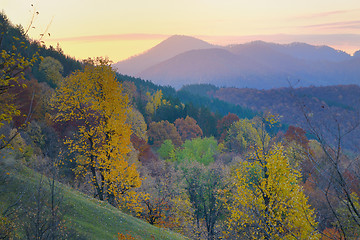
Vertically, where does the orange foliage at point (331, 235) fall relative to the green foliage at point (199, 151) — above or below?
above

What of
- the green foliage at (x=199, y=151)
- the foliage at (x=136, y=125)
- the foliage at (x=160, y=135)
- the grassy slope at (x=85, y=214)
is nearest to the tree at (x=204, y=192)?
the grassy slope at (x=85, y=214)

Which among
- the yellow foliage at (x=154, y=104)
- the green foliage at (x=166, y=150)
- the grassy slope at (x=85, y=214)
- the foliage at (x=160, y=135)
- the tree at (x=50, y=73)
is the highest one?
the tree at (x=50, y=73)

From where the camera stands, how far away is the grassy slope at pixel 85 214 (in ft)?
62.0

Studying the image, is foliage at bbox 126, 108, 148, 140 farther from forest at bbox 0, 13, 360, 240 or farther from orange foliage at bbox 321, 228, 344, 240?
orange foliage at bbox 321, 228, 344, 240

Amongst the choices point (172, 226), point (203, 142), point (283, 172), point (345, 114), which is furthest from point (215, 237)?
point (203, 142)

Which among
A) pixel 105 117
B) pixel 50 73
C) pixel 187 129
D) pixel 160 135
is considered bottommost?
pixel 160 135

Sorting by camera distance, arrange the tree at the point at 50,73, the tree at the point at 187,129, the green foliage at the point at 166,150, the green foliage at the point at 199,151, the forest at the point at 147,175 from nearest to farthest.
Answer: the forest at the point at 147,175, the green foliage at the point at 199,151, the tree at the point at 50,73, the green foliage at the point at 166,150, the tree at the point at 187,129

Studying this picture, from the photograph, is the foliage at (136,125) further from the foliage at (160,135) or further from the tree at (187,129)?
the tree at (187,129)

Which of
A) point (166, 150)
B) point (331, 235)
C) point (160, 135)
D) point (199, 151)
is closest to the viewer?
point (331, 235)

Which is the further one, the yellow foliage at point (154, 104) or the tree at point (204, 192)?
the yellow foliage at point (154, 104)

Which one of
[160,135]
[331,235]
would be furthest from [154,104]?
[331,235]

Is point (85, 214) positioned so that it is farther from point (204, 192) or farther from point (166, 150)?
point (166, 150)

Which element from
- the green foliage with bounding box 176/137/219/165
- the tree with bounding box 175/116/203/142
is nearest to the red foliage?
the green foliage with bounding box 176/137/219/165

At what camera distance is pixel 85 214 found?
20.5 m
